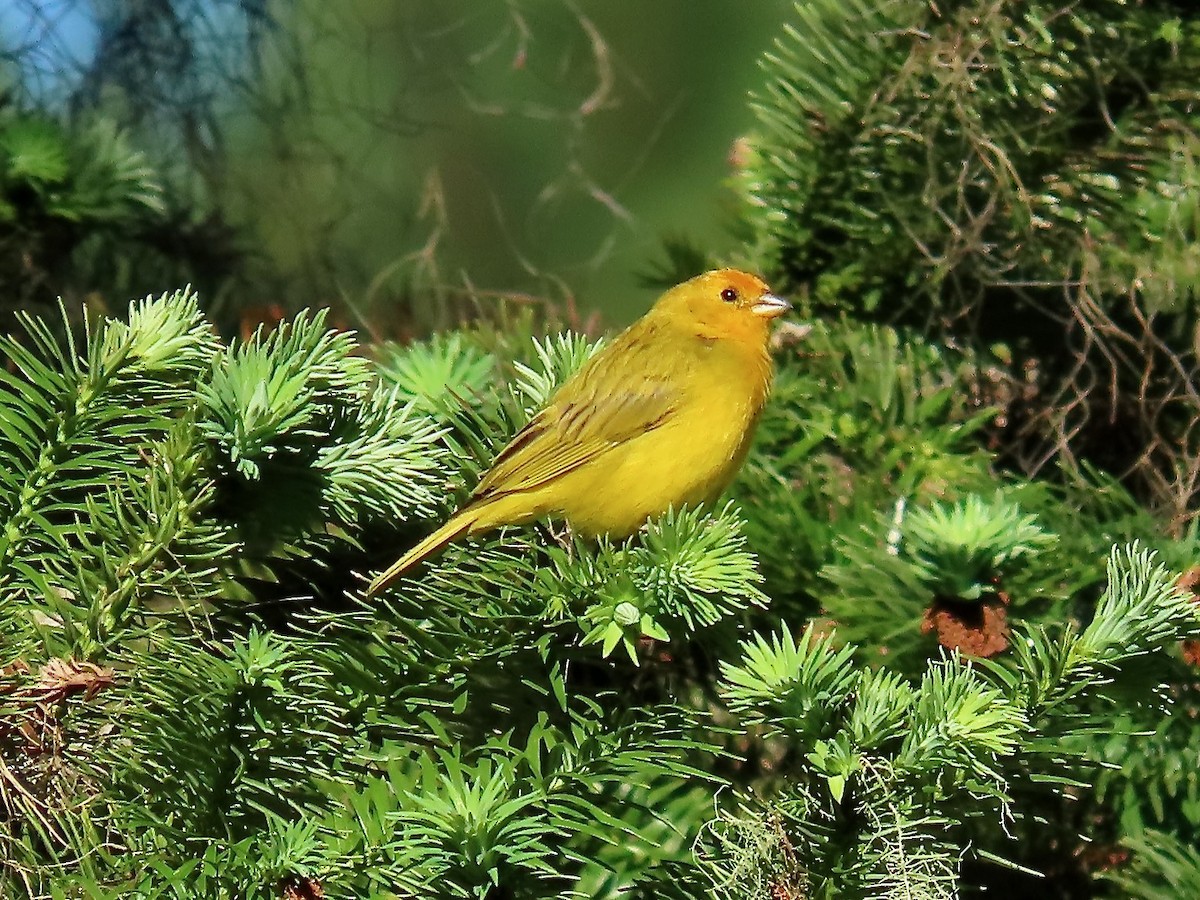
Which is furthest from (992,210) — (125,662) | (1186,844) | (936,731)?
(125,662)

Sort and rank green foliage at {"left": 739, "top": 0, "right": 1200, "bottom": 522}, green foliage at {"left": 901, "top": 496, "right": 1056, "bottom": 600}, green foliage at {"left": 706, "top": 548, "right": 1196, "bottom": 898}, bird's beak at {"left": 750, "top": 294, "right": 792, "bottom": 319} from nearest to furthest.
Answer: green foliage at {"left": 706, "top": 548, "right": 1196, "bottom": 898} < green foliage at {"left": 901, "top": 496, "right": 1056, "bottom": 600} < green foliage at {"left": 739, "top": 0, "right": 1200, "bottom": 522} < bird's beak at {"left": 750, "top": 294, "right": 792, "bottom": 319}

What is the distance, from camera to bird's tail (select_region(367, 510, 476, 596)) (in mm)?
1334

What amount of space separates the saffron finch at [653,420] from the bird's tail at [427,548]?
0.16 m

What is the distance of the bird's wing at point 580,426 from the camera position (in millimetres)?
1659

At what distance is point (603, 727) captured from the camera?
1.12 meters

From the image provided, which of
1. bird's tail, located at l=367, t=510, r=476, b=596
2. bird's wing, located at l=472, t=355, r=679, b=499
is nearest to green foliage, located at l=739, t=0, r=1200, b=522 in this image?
bird's wing, located at l=472, t=355, r=679, b=499

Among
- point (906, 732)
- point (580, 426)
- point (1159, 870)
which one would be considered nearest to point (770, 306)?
point (580, 426)

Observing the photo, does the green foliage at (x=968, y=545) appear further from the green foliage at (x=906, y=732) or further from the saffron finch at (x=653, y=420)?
the saffron finch at (x=653, y=420)

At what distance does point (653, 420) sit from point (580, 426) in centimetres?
21

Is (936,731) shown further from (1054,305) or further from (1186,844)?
(1054,305)

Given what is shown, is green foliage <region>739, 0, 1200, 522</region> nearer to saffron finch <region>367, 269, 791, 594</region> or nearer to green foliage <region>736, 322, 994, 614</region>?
green foliage <region>736, 322, 994, 614</region>

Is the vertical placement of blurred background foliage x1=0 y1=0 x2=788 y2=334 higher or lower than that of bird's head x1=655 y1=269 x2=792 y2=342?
higher

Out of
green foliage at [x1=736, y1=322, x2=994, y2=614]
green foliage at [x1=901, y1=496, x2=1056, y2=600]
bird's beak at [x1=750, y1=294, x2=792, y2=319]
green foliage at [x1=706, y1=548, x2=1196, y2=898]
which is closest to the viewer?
green foliage at [x1=706, y1=548, x2=1196, y2=898]

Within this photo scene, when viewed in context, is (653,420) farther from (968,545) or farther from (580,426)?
(968,545)
